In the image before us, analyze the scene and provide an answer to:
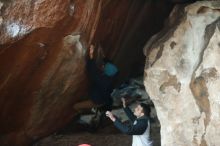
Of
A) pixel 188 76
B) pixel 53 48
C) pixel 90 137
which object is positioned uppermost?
pixel 53 48

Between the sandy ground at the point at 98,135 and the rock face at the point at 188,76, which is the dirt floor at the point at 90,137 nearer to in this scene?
the sandy ground at the point at 98,135

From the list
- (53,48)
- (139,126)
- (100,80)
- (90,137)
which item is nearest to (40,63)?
(53,48)

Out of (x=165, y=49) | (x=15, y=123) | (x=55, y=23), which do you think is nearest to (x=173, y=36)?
(x=165, y=49)

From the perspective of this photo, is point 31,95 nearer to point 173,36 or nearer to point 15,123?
Answer: point 15,123

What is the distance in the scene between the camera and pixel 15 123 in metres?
10.5

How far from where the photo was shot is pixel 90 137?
37.6ft

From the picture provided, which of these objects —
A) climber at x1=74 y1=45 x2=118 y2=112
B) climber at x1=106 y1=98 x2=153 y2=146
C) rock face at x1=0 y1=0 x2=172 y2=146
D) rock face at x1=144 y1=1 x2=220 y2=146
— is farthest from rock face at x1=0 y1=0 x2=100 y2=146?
climber at x1=106 y1=98 x2=153 y2=146

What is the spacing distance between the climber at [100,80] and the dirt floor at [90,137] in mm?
809

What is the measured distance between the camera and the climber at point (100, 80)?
32.7 feet

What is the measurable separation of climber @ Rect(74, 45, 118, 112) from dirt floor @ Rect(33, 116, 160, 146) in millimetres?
809

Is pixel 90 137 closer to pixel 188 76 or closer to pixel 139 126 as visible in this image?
pixel 139 126

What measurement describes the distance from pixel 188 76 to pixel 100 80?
1817mm

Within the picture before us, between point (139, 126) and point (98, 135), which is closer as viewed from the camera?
point (139, 126)

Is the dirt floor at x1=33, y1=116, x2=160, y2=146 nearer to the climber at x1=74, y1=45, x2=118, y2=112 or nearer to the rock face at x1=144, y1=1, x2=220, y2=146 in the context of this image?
the climber at x1=74, y1=45, x2=118, y2=112
